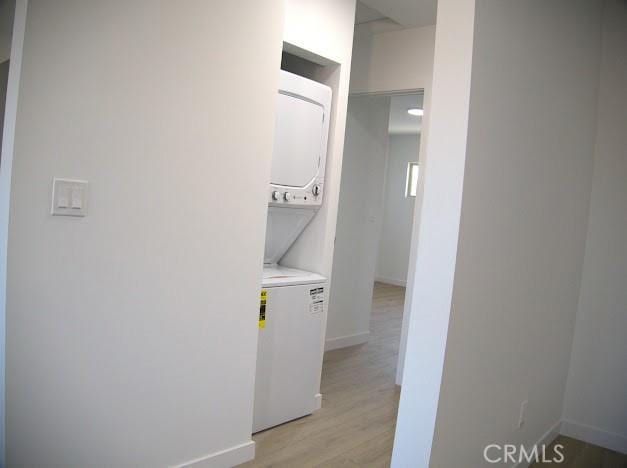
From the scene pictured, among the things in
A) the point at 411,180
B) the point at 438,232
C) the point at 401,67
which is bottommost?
the point at 438,232

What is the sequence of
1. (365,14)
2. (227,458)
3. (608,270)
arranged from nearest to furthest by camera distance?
(227,458) → (608,270) → (365,14)

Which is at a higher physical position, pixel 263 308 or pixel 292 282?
pixel 292 282

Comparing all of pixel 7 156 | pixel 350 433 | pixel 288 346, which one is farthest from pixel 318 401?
pixel 7 156

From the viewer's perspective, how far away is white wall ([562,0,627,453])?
9.14ft

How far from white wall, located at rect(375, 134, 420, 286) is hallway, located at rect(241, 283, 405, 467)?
3.78 metres

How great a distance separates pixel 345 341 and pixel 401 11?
276 centimetres

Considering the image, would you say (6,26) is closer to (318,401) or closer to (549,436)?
(318,401)

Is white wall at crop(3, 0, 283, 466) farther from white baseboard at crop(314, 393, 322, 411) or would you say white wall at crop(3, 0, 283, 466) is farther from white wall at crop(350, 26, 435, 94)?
white wall at crop(350, 26, 435, 94)

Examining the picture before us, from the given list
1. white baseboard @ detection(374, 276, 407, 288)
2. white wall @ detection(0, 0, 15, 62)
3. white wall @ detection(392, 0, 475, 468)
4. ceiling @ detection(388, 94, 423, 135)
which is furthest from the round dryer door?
white baseboard @ detection(374, 276, 407, 288)

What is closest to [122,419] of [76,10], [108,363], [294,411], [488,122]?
[108,363]

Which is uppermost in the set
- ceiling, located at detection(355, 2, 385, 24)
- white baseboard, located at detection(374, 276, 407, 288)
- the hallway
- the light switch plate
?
ceiling, located at detection(355, 2, 385, 24)

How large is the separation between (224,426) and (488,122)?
176 centimetres

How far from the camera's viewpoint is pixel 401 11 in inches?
132

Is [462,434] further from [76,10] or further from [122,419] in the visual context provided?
[76,10]
